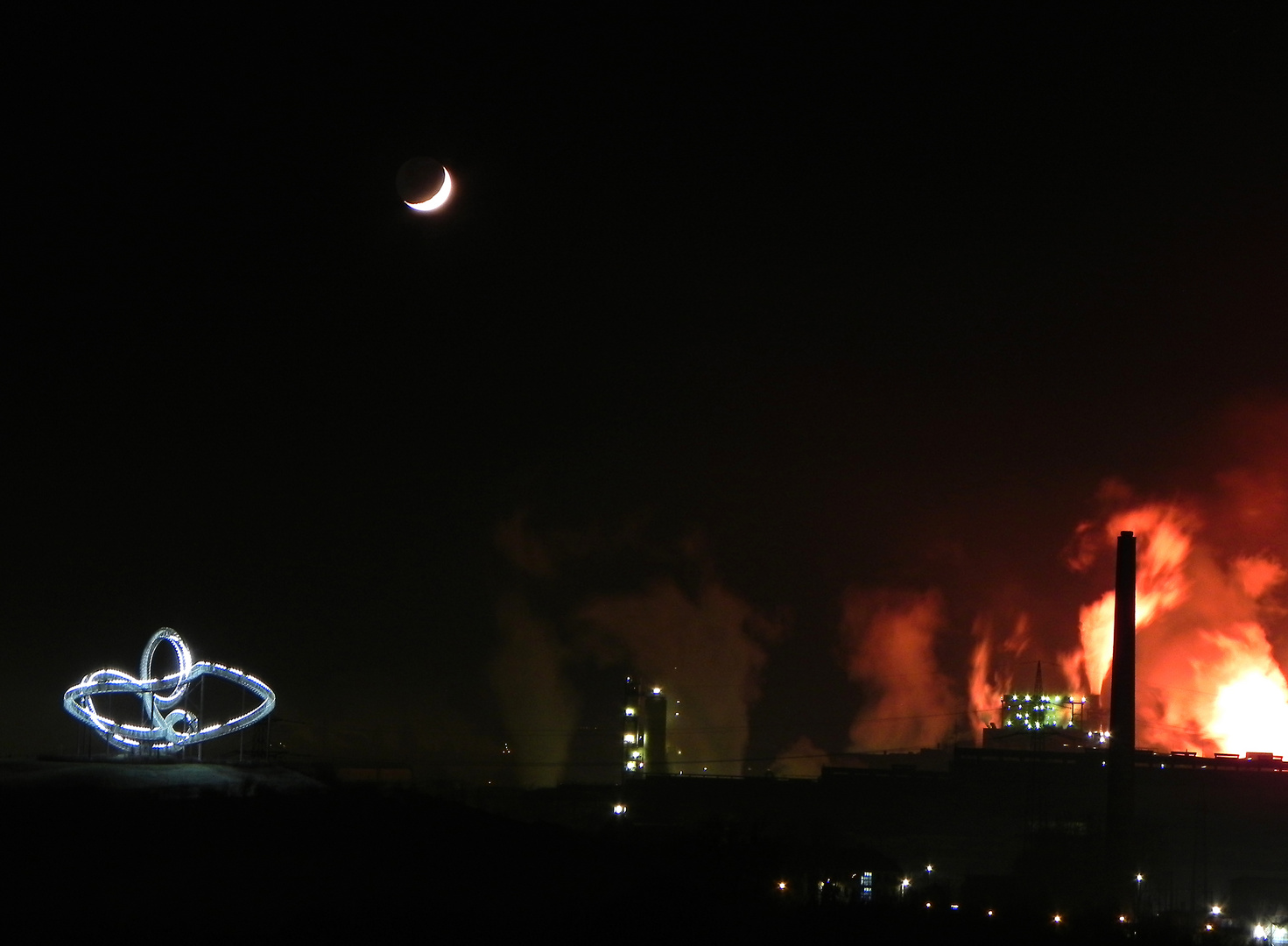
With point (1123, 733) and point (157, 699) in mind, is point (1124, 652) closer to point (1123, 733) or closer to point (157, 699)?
point (1123, 733)

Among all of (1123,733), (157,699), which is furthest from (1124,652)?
(157,699)

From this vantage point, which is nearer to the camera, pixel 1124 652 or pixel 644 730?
pixel 1124 652

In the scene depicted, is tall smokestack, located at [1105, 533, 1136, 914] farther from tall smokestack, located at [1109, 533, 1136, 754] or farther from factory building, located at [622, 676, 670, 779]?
factory building, located at [622, 676, 670, 779]

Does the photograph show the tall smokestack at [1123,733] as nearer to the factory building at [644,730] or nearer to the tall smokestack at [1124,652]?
the tall smokestack at [1124,652]

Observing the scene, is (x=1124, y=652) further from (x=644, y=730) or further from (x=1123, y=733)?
(x=644, y=730)

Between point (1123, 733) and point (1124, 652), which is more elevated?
point (1124, 652)

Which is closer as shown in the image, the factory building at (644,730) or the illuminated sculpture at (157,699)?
the illuminated sculpture at (157,699)

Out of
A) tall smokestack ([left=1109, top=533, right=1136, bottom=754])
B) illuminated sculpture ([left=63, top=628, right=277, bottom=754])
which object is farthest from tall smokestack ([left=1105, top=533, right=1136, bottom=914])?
illuminated sculpture ([left=63, top=628, right=277, bottom=754])

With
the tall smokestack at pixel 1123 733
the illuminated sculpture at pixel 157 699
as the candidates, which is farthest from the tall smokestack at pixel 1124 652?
the illuminated sculpture at pixel 157 699
